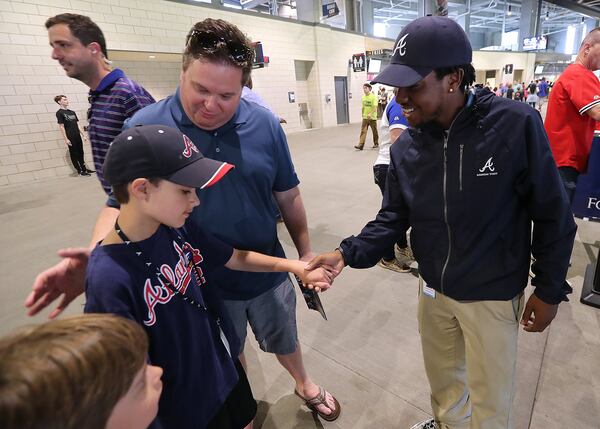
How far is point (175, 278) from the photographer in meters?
1.00

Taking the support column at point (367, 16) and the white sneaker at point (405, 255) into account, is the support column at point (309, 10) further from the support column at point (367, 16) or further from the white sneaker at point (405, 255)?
the white sneaker at point (405, 255)

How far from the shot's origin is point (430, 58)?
1039mm

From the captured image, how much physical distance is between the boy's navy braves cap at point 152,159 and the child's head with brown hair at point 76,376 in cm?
40

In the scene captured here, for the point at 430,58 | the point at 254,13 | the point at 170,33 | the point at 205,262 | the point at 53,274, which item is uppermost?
the point at 254,13

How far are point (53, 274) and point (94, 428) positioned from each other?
60cm

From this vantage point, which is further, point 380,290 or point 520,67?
point 520,67

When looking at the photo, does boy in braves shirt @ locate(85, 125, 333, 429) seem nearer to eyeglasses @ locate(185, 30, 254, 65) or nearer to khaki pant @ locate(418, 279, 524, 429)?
eyeglasses @ locate(185, 30, 254, 65)

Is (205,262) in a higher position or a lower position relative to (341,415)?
higher

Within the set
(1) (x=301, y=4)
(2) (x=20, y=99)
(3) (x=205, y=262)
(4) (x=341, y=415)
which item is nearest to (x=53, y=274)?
(3) (x=205, y=262)

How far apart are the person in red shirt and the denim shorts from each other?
2.36m

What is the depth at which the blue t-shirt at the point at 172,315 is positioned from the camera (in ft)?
2.76

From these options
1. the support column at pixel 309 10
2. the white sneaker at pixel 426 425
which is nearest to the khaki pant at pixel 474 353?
the white sneaker at pixel 426 425

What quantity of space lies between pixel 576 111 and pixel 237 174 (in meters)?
2.69

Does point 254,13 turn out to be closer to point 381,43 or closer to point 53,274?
point 381,43
